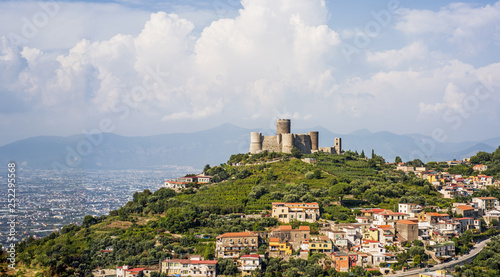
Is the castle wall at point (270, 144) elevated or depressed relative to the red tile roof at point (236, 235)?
elevated

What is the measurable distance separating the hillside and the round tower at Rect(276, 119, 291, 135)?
402 centimetres

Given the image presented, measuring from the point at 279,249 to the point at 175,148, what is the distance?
8811cm

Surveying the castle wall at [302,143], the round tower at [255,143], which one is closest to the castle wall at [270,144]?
the round tower at [255,143]

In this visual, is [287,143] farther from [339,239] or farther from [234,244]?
[234,244]

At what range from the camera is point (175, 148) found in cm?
11788

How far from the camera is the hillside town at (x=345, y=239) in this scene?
30812 mm

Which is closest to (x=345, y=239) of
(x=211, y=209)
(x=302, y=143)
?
(x=211, y=209)

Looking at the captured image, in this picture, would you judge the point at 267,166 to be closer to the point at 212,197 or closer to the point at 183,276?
the point at 212,197

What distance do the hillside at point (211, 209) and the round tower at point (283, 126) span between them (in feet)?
13.2

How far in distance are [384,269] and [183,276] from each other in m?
12.2

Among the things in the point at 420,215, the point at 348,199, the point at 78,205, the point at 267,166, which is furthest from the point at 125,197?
the point at 420,215

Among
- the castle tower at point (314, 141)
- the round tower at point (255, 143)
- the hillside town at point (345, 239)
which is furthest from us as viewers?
the castle tower at point (314, 141)

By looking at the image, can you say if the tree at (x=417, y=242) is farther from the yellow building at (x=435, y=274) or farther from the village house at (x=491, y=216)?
the village house at (x=491, y=216)

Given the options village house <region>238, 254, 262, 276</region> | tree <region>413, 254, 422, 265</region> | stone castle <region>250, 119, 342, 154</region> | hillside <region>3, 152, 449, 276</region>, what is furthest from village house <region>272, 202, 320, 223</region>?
stone castle <region>250, 119, 342, 154</region>
